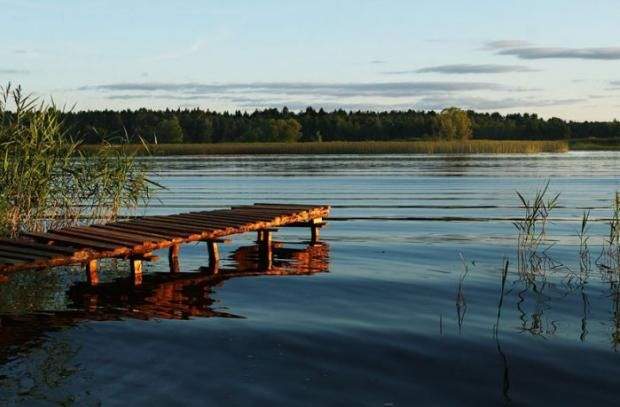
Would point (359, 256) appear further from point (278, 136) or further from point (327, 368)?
point (278, 136)

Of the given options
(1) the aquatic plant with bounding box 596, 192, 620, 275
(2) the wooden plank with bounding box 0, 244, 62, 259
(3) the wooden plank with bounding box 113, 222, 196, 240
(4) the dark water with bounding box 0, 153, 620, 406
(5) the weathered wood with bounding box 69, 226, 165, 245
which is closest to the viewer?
(4) the dark water with bounding box 0, 153, 620, 406

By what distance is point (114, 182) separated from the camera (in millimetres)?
16109

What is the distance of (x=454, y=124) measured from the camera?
10906cm

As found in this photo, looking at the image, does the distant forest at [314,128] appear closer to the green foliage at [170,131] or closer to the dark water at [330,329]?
the green foliage at [170,131]

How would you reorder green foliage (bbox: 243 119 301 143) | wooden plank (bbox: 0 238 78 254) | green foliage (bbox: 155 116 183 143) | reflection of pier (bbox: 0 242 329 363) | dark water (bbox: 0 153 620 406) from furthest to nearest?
green foliage (bbox: 243 119 301 143), green foliage (bbox: 155 116 183 143), wooden plank (bbox: 0 238 78 254), reflection of pier (bbox: 0 242 329 363), dark water (bbox: 0 153 620 406)

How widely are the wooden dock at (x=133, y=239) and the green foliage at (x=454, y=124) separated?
93979 mm

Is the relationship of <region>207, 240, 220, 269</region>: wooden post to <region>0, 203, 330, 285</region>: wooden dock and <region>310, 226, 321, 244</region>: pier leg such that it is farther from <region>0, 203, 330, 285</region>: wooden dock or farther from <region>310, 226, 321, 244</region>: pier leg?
<region>310, 226, 321, 244</region>: pier leg

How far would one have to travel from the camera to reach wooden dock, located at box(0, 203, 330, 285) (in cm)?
1067

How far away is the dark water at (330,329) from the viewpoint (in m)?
7.62

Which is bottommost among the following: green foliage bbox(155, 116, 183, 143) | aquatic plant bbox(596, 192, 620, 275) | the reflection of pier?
the reflection of pier

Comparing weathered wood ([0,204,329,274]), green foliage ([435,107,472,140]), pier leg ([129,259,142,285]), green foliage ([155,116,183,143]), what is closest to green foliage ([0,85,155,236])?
weathered wood ([0,204,329,274])

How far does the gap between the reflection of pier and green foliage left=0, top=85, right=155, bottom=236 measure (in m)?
2.45

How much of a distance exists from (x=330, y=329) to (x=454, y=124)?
102m

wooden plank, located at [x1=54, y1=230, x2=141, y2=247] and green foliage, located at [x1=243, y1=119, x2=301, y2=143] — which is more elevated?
green foliage, located at [x1=243, y1=119, x2=301, y2=143]
